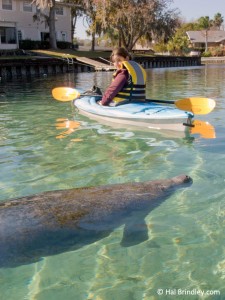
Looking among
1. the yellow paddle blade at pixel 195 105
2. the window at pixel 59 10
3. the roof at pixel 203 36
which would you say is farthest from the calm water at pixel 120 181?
the roof at pixel 203 36

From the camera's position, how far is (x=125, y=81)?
31.6ft

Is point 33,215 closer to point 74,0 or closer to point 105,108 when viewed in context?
point 105,108

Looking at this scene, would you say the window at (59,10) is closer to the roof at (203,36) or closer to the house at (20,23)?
the house at (20,23)

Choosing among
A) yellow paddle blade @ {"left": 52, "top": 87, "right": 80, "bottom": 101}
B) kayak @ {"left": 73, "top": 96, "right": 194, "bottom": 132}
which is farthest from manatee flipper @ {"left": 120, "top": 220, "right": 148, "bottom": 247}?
yellow paddle blade @ {"left": 52, "top": 87, "right": 80, "bottom": 101}

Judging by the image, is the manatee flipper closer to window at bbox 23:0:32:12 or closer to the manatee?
the manatee

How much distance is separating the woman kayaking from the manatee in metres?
5.21

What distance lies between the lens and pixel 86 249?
4055 mm

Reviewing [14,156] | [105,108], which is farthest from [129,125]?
[14,156]

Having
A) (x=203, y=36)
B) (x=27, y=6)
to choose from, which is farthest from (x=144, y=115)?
(x=203, y=36)

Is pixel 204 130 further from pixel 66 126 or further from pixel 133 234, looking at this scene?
pixel 133 234

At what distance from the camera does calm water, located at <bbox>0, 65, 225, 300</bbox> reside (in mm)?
3533

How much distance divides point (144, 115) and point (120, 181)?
3457 millimetres

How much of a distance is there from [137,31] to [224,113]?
140 ft

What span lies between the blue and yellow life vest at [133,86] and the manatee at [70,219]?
5.23 metres
